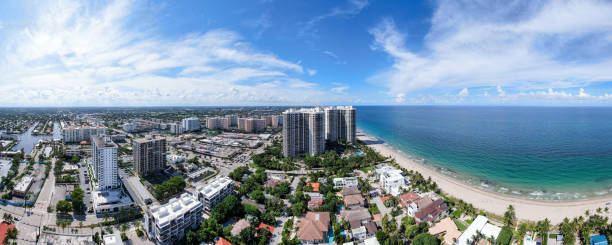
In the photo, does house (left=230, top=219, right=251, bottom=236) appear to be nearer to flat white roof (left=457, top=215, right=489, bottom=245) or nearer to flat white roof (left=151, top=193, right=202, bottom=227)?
flat white roof (left=151, top=193, right=202, bottom=227)

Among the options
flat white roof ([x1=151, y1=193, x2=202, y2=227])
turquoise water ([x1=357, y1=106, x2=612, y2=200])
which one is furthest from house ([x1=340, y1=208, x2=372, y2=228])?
turquoise water ([x1=357, y1=106, x2=612, y2=200])

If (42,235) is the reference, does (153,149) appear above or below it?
above

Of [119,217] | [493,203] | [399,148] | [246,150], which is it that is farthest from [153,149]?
[399,148]

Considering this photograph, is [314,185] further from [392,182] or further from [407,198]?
[407,198]

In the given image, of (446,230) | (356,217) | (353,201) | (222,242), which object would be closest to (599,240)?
(446,230)

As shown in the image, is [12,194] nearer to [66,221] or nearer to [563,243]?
[66,221]

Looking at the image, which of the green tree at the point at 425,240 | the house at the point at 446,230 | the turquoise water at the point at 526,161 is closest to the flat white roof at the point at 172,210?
the green tree at the point at 425,240
